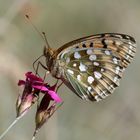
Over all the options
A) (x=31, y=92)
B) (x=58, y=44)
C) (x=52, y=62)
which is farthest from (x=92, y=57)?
(x=58, y=44)

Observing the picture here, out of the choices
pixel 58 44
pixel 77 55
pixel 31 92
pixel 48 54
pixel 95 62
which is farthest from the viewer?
pixel 58 44

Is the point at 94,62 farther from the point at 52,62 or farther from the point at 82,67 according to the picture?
the point at 52,62

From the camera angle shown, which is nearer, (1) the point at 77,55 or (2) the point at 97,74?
(1) the point at 77,55

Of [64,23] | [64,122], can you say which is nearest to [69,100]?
[64,122]

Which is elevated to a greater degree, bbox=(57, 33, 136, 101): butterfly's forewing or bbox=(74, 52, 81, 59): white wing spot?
bbox=(74, 52, 81, 59): white wing spot

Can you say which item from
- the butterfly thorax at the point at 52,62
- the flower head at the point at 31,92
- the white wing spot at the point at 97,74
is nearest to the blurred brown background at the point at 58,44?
the white wing spot at the point at 97,74

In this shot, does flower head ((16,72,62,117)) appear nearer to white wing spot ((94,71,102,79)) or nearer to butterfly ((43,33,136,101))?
butterfly ((43,33,136,101))

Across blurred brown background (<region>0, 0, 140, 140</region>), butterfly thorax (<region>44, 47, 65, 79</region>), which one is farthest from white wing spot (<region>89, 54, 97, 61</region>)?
blurred brown background (<region>0, 0, 140, 140</region>)
